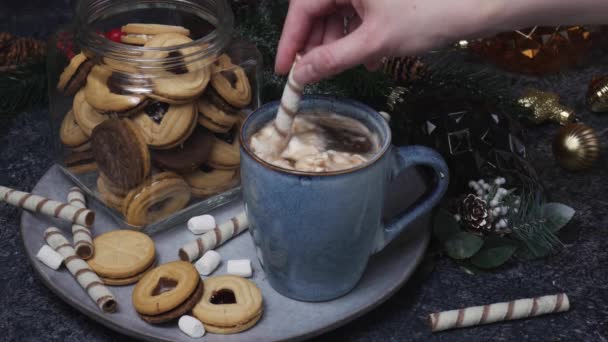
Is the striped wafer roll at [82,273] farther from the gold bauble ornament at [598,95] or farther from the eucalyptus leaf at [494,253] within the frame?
the gold bauble ornament at [598,95]

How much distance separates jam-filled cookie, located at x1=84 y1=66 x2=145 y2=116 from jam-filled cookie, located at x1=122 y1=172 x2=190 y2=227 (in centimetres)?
11

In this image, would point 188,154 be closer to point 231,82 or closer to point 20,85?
point 231,82

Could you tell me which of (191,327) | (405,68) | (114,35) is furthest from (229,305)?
(405,68)

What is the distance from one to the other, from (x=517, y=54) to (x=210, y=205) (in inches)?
31.7

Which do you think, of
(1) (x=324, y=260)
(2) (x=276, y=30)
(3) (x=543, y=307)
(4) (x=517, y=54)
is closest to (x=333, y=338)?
(1) (x=324, y=260)

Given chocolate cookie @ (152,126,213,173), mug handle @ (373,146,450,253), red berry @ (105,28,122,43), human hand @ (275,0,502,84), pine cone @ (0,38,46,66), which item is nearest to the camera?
human hand @ (275,0,502,84)

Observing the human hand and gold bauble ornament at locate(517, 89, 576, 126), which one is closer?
the human hand

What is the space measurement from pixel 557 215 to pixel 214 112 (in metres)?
0.55

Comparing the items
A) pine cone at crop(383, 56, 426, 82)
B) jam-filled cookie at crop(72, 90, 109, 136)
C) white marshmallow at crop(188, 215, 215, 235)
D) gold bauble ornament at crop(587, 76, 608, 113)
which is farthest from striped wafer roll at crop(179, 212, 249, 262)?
gold bauble ornament at crop(587, 76, 608, 113)

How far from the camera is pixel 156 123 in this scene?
1.05 metres

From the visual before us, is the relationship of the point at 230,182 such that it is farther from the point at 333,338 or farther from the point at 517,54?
the point at 517,54

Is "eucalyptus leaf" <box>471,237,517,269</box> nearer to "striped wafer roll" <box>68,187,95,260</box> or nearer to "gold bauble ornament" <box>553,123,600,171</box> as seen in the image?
"gold bauble ornament" <box>553,123,600,171</box>

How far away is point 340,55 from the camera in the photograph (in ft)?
2.90

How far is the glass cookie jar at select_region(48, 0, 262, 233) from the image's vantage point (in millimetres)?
1044
